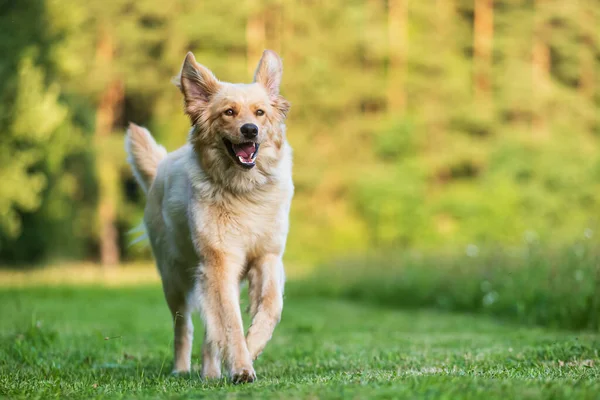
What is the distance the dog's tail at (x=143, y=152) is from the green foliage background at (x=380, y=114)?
23.0 metres

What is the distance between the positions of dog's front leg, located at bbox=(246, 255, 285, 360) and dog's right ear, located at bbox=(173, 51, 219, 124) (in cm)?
104

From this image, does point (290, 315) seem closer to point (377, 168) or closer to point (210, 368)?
point (210, 368)

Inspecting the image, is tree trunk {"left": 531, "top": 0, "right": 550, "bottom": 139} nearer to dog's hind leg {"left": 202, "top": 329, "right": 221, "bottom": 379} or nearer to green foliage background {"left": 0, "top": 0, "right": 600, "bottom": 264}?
green foliage background {"left": 0, "top": 0, "right": 600, "bottom": 264}

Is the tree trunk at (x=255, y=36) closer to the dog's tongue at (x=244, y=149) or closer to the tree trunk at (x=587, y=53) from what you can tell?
the tree trunk at (x=587, y=53)

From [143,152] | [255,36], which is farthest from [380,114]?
[143,152]

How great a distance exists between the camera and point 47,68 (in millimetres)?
22516

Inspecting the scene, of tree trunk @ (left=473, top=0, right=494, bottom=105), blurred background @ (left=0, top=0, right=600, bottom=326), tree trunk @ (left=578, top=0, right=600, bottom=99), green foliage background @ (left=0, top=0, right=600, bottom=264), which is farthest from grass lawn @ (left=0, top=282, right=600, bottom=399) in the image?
tree trunk @ (left=578, top=0, right=600, bottom=99)

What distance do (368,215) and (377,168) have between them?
6.70ft

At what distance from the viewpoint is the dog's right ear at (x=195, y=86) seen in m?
4.88

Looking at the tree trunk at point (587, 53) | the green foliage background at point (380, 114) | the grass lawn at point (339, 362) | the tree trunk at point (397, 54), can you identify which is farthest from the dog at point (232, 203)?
the tree trunk at point (587, 53)

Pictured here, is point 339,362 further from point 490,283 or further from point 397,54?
point 397,54

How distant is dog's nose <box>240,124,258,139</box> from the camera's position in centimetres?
465

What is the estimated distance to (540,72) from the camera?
111 feet

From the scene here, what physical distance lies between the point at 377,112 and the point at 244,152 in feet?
105
